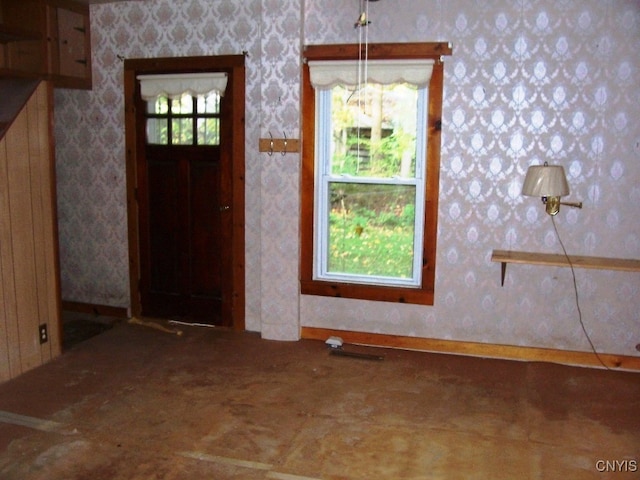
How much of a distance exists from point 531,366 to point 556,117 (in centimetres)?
174

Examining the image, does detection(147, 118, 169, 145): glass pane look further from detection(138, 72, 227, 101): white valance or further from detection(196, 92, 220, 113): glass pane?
detection(196, 92, 220, 113): glass pane

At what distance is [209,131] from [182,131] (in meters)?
0.26

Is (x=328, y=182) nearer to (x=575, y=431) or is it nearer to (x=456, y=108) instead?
(x=456, y=108)

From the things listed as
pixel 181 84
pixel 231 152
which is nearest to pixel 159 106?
pixel 181 84

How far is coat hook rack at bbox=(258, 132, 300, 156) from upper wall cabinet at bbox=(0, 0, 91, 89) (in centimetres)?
159

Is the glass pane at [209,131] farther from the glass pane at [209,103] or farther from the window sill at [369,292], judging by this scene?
the window sill at [369,292]

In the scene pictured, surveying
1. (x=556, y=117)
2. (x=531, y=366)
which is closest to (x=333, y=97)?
(x=556, y=117)

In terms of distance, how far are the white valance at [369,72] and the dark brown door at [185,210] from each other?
0.86 metres

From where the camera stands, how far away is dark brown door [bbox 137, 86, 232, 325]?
4910 millimetres

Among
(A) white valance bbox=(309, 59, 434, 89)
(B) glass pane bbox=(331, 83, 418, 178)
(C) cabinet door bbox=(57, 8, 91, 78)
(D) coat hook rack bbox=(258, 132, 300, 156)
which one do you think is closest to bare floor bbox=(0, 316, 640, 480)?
(B) glass pane bbox=(331, 83, 418, 178)

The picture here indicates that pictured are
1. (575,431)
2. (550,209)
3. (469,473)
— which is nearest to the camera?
(469,473)

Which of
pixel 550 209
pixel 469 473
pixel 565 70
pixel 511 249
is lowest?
pixel 469 473

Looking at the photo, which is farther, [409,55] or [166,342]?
[166,342]

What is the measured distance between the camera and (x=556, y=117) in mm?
4141
